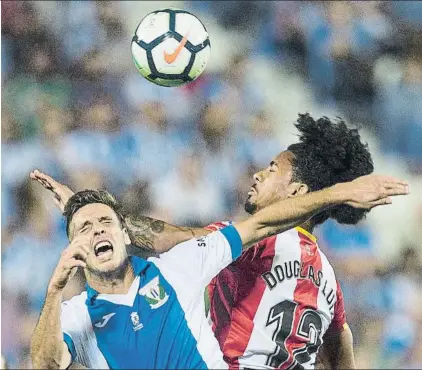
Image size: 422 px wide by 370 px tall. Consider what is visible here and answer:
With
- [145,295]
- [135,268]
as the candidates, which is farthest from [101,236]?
[145,295]

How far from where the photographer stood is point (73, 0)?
396cm

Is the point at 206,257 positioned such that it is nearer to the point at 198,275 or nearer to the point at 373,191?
the point at 198,275

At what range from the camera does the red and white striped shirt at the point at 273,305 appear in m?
2.95

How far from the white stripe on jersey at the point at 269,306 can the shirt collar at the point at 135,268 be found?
0.49 m

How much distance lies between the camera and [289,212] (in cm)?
288

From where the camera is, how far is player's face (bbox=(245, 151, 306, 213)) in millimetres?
3178

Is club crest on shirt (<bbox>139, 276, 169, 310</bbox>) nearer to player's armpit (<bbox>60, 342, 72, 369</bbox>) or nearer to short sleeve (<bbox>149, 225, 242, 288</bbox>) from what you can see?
short sleeve (<bbox>149, 225, 242, 288</bbox>)

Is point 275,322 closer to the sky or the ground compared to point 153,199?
closer to the ground

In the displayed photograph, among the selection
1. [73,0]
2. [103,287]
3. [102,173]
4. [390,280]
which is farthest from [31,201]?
[390,280]

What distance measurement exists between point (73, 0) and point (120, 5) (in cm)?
25

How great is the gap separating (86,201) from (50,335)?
0.59 metres

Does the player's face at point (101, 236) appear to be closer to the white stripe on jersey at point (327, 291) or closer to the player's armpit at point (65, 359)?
the player's armpit at point (65, 359)

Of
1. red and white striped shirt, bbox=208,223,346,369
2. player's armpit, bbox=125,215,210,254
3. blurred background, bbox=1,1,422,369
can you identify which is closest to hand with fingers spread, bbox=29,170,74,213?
blurred background, bbox=1,1,422,369

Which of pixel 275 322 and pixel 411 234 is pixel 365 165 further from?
pixel 275 322
